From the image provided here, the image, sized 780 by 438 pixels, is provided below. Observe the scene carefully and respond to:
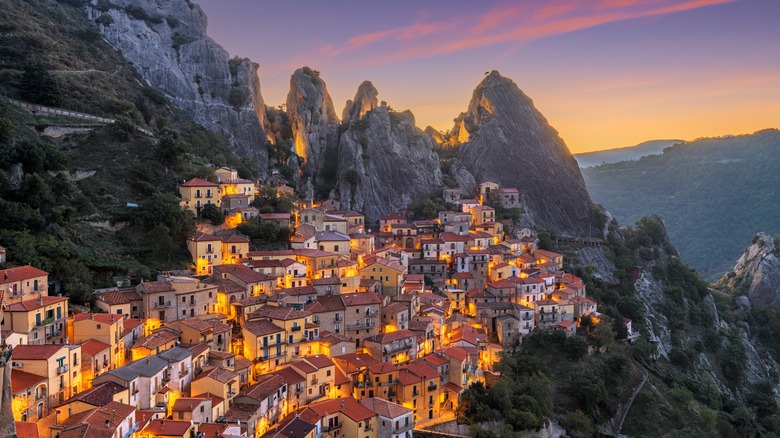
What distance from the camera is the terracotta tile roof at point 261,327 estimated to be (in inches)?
1340

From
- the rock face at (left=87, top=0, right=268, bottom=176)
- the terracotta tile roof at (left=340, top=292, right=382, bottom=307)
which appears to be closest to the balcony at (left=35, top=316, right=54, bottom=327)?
the terracotta tile roof at (left=340, top=292, right=382, bottom=307)

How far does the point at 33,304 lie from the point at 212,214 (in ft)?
62.1

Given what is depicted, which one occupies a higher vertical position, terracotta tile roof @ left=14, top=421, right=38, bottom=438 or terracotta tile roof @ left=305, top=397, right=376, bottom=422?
terracotta tile roof @ left=14, top=421, right=38, bottom=438

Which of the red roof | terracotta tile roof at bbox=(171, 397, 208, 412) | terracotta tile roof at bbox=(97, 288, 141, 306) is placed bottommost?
terracotta tile roof at bbox=(171, 397, 208, 412)

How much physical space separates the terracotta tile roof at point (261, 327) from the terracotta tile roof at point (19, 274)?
10.9 m

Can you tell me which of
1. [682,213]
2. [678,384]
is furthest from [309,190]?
[682,213]

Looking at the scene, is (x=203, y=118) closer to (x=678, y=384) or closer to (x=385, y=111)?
(x=385, y=111)

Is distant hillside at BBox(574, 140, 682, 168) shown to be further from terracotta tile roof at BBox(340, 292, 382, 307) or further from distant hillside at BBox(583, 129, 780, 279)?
terracotta tile roof at BBox(340, 292, 382, 307)

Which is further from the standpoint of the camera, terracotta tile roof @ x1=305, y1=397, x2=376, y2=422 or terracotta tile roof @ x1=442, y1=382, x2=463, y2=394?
terracotta tile roof @ x1=442, y1=382, x2=463, y2=394

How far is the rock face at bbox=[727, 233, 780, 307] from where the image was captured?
85.8 m

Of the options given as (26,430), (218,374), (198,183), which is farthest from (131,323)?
(198,183)

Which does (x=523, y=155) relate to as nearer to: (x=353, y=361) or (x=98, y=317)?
(x=353, y=361)

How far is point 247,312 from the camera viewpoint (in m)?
37.1

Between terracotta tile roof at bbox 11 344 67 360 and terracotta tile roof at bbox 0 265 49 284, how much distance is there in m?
4.50
